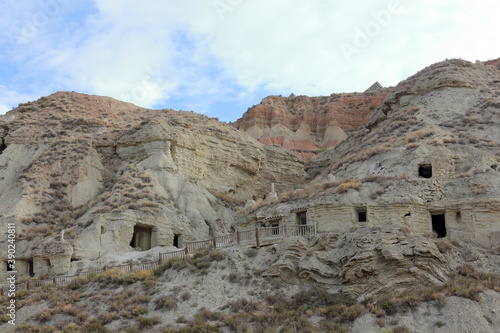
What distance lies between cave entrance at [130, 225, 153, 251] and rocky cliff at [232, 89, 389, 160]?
41.5 m

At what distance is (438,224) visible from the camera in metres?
28.8

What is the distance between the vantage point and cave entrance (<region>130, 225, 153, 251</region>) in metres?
38.2

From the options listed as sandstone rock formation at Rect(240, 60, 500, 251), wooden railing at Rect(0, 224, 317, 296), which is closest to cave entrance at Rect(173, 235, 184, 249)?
wooden railing at Rect(0, 224, 317, 296)

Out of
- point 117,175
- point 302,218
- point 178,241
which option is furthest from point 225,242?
point 117,175

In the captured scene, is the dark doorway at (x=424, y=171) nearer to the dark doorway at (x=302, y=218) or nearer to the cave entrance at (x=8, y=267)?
the dark doorway at (x=302, y=218)

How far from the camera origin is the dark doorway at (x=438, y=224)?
28.5m

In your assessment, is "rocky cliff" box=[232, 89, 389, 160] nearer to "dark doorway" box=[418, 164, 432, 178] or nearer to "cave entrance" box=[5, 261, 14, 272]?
"dark doorway" box=[418, 164, 432, 178]

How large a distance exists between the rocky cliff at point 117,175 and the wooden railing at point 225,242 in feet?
7.90

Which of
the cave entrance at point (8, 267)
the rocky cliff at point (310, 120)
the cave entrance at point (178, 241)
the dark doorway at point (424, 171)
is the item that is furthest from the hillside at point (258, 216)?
the rocky cliff at point (310, 120)

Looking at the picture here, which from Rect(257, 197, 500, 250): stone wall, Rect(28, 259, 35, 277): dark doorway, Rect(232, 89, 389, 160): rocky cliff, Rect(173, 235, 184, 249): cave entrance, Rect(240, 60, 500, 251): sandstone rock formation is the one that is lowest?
Rect(28, 259, 35, 277): dark doorway

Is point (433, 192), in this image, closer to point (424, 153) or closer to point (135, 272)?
point (424, 153)

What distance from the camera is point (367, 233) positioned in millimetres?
24766

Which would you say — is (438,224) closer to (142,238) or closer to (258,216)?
(258,216)

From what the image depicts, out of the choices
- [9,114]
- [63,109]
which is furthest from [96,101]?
[9,114]
